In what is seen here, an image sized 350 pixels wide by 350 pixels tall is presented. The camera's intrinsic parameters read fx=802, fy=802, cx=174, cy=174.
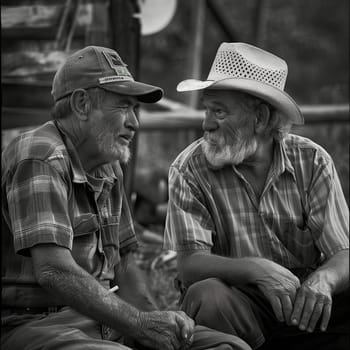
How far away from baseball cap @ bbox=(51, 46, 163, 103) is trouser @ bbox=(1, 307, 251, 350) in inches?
33.3

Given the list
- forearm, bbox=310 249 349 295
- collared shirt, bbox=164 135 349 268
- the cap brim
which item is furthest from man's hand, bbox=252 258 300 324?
the cap brim

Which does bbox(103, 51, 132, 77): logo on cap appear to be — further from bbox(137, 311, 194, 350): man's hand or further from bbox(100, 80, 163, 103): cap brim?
bbox(137, 311, 194, 350): man's hand

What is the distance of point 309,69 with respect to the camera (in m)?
16.4

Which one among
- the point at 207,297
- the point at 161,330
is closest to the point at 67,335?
the point at 161,330

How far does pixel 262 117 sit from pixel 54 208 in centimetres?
122

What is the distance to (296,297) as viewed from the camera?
10.6 feet

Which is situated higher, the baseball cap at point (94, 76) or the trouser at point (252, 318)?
the baseball cap at point (94, 76)

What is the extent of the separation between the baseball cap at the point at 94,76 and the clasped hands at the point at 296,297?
91 centimetres

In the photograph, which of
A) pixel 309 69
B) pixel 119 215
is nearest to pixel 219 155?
pixel 119 215

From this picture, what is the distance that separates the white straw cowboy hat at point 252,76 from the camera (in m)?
3.52

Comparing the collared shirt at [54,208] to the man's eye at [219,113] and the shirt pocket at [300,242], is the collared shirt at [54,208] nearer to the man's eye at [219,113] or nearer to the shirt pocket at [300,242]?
the man's eye at [219,113]

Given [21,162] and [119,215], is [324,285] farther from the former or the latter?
[21,162]

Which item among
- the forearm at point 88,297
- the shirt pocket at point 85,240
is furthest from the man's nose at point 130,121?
the forearm at point 88,297

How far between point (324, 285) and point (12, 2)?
3.00 meters
